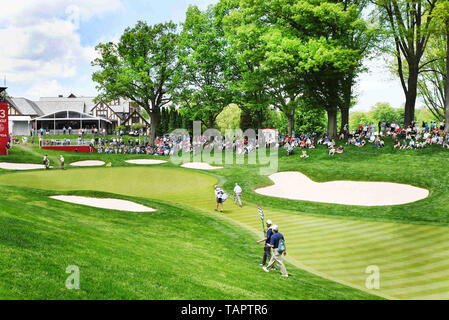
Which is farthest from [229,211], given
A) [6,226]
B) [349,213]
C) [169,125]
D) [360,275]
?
[169,125]

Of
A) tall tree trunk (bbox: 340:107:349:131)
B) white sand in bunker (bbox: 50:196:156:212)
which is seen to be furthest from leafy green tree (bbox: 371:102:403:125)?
white sand in bunker (bbox: 50:196:156:212)

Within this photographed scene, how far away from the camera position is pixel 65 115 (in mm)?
80938

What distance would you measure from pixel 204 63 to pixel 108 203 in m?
35.7

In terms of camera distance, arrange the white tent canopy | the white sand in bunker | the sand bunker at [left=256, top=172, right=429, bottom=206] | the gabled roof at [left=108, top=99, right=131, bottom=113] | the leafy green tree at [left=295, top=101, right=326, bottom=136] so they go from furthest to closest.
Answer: the gabled roof at [left=108, top=99, right=131, bottom=113] < the white tent canopy < the leafy green tree at [left=295, top=101, right=326, bottom=136] < the sand bunker at [left=256, top=172, right=429, bottom=206] < the white sand in bunker

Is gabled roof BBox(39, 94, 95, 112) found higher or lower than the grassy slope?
higher

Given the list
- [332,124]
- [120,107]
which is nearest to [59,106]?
[120,107]

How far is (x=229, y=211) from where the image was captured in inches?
885

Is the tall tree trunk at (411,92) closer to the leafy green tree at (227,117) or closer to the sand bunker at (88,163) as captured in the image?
the sand bunker at (88,163)

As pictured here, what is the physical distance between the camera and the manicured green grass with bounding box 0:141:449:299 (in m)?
12.5

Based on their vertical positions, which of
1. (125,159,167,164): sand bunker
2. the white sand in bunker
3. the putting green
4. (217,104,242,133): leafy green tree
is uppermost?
(217,104,242,133): leafy green tree

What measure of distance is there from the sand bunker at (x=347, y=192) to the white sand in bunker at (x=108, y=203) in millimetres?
10647

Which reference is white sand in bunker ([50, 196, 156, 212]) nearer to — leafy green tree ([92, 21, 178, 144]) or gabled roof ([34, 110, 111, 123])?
leafy green tree ([92, 21, 178, 144])
